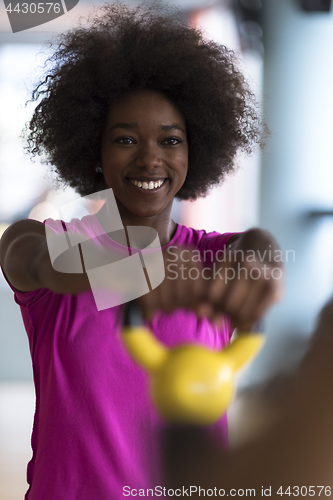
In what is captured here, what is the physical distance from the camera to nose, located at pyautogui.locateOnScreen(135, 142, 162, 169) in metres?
0.42

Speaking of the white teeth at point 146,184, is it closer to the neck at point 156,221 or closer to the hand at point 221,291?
the neck at point 156,221

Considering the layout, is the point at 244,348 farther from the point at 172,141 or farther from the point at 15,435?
the point at 15,435

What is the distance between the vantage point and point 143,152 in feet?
1.38

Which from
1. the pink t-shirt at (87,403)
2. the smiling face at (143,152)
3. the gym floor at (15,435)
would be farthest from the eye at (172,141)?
the gym floor at (15,435)

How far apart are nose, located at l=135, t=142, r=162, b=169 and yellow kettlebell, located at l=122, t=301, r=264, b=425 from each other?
0.20m

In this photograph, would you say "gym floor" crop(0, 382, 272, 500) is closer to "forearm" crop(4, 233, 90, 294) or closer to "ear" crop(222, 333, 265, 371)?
"forearm" crop(4, 233, 90, 294)

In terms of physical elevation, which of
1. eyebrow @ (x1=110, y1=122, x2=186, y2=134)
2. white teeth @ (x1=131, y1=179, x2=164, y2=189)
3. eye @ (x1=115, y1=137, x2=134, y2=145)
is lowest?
white teeth @ (x1=131, y1=179, x2=164, y2=189)

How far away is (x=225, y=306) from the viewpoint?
0.21m

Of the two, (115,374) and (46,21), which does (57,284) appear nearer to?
(115,374)

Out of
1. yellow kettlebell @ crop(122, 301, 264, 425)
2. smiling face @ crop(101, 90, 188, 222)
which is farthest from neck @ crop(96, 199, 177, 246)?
yellow kettlebell @ crop(122, 301, 264, 425)

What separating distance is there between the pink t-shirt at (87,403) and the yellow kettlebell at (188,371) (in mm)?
144

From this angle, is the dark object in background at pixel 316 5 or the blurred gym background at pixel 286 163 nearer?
the blurred gym background at pixel 286 163

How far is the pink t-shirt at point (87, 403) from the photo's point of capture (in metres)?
0.41

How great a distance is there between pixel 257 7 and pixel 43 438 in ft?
1.54
